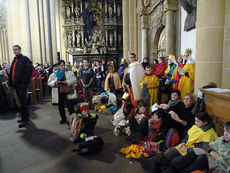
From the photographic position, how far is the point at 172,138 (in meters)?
3.27

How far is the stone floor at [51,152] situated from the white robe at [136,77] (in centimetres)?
121

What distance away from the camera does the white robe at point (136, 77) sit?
18.3ft

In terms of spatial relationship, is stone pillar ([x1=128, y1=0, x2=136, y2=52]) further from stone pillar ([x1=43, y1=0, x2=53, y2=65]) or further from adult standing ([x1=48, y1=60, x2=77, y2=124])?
adult standing ([x1=48, y1=60, x2=77, y2=124])

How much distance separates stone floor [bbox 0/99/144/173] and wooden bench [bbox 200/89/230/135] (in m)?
1.38

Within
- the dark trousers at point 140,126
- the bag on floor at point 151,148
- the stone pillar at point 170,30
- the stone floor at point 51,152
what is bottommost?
the stone floor at point 51,152

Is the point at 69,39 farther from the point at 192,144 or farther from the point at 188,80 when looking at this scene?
the point at 192,144

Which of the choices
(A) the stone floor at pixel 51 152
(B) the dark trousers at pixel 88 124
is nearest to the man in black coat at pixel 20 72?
(A) the stone floor at pixel 51 152

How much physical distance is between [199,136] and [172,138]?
0.60 meters

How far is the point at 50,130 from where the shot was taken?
15.2 ft

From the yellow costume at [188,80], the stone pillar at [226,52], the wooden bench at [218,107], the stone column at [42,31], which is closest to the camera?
the wooden bench at [218,107]

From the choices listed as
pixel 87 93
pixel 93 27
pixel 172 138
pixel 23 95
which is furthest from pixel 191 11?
pixel 93 27

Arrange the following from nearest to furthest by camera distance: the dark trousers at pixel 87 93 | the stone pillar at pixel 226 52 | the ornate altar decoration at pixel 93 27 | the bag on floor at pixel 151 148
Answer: the bag on floor at pixel 151 148, the stone pillar at pixel 226 52, the dark trousers at pixel 87 93, the ornate altar decoration at pixel 93 27

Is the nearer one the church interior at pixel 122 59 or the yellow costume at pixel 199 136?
the yellow costume at pixel 199 136

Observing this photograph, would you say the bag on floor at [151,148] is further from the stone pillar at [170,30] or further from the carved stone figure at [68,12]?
the carved stone figure at [68,12]
